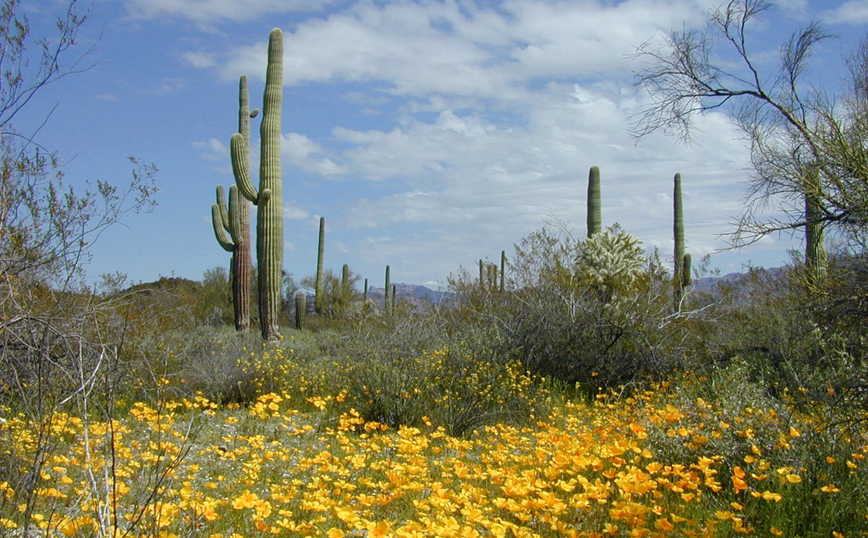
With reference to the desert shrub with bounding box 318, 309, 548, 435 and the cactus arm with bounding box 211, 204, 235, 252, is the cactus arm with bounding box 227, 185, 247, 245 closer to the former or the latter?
the cactus arm with bounding box 211, 204, 235, 252

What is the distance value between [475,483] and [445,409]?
2.49 meters

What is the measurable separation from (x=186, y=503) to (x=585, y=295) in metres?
8.35

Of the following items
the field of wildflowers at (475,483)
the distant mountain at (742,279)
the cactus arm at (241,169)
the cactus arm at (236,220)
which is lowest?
the field of wildflowers at (475,483)

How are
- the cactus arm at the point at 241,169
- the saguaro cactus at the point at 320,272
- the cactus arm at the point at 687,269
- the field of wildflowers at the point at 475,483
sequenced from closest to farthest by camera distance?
the field of wildflowers at the point at 475,483, the cactus arm at the point at 241,169, the cactus arm at the point at 687,269, the saguaro cactus at the point at 320,272

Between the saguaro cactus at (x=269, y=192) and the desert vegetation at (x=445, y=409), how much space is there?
6 cm

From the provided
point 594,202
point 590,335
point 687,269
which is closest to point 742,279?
point 687,269

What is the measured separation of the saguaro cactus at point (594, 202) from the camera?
15.4 metres

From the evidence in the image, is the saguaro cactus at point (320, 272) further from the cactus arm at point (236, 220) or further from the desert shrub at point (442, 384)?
the desert shrub at point (442, 384)

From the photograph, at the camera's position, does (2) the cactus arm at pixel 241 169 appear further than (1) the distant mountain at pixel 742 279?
No

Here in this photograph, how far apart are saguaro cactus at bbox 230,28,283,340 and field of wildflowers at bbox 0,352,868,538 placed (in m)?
7.47

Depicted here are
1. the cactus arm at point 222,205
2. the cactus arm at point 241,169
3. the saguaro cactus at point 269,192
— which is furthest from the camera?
the cactus arm at point 222,205

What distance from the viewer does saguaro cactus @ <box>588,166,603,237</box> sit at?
50.5 ft

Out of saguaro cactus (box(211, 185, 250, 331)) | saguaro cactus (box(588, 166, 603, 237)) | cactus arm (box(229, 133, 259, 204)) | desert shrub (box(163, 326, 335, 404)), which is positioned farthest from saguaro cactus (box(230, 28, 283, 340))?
saguaro cactus (box(588, 166, 603, 237))

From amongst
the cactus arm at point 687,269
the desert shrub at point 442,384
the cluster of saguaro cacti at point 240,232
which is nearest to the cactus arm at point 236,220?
the cluster of saguaro cacti at point 240,232
